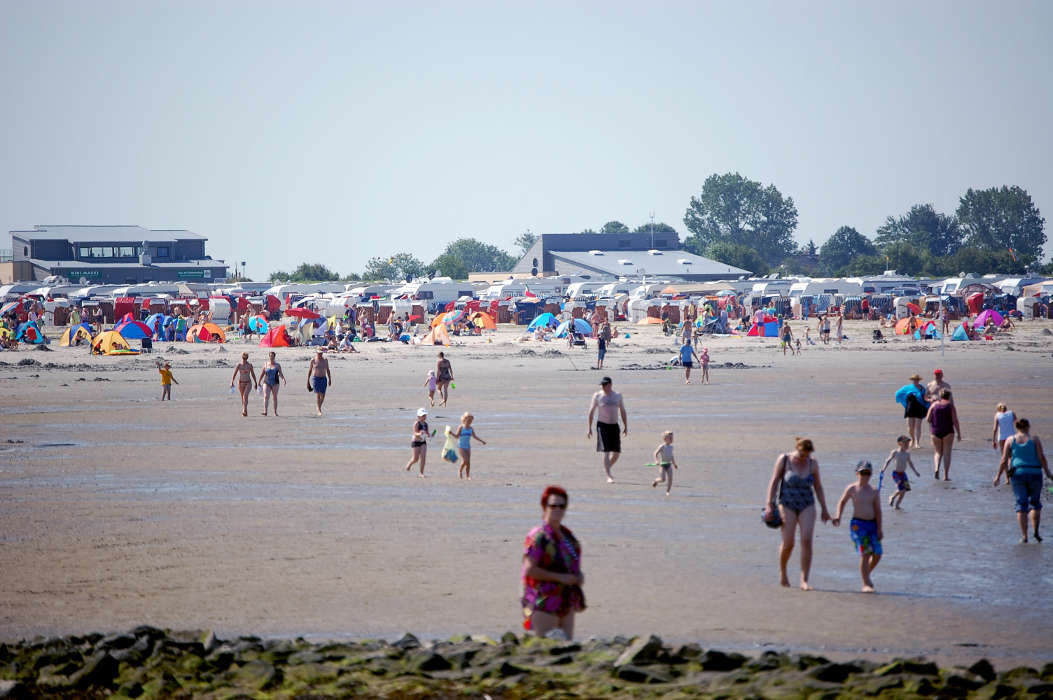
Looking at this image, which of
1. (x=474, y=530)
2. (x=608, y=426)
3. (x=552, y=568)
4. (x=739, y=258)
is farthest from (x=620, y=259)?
(x=552, y=568)

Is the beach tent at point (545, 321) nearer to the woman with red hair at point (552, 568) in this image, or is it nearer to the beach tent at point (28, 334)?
the beach tent at point (28, 334)

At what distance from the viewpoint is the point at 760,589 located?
10.1 m

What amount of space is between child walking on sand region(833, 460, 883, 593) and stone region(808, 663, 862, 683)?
2.89 metres

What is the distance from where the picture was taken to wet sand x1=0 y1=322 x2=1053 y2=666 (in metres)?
9.25

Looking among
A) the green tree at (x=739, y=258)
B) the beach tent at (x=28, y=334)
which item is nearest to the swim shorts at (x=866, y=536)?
the beach tent at (x=28, y=334)

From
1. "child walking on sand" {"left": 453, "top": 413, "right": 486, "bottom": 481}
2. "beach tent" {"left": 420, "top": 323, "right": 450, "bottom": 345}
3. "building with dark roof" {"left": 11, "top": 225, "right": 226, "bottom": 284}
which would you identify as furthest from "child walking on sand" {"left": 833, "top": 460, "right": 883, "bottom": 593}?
"building with dark roof" {"left": 11, "top": 225, "right": 226, "bottom": 284}

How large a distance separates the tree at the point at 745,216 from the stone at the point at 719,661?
156195mm

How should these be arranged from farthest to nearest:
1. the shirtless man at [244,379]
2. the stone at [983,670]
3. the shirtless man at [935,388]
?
the shirtless man at [244,379] → the shirtless man at [935,388] → the stone at [983,670]

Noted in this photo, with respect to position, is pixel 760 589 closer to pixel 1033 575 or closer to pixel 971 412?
pixel 1033 575

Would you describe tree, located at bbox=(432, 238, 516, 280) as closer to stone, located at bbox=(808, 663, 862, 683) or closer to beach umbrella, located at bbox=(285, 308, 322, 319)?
beach umbrella, located at bbox=(285, 308, 322, 319)

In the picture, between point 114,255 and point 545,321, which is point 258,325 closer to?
point 545,321

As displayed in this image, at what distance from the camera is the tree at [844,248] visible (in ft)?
488

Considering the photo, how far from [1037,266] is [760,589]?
114676mm

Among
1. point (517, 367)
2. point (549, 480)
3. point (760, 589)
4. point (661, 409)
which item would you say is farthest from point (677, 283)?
point (760, 589)
